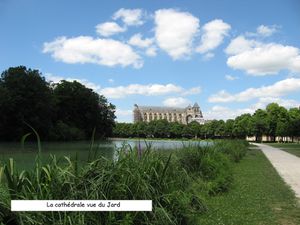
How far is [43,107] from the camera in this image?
79938 millimetres

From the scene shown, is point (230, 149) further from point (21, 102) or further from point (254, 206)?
point (21, 102)

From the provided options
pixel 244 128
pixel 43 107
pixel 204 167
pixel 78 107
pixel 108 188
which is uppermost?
pixel 78 107

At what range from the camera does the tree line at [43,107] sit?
76.4 meters

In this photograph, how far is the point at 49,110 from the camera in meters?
83.0

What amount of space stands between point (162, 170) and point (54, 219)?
7.85 ft

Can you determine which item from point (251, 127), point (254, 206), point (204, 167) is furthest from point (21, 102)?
point (254, 206)

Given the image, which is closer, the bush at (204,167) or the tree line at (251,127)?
the bush at (204,167)

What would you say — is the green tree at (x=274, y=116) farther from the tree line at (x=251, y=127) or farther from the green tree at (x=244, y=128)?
the green tree at (x=244, y=128)

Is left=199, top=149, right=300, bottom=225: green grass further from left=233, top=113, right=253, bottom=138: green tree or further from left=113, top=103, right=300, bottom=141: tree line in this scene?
left=233, top=113, right=253, bottom=138: green tree

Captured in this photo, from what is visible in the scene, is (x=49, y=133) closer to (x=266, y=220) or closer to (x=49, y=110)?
(x=49, y=110)

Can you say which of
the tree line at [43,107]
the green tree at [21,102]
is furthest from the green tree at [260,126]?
the green tree at [21,102]

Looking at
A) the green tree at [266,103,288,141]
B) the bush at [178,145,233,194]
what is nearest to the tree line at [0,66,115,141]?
the green tree at [266,103,288,141]

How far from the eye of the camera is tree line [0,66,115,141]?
76.4 meters

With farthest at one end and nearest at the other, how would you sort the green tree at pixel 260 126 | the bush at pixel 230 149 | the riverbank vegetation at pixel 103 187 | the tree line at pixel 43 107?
the green tree at pixel 260 126 → the tree line at pixel 43 107 → the bush at pixel 230 149 → the riverbank vegetation at pixel 103 187
